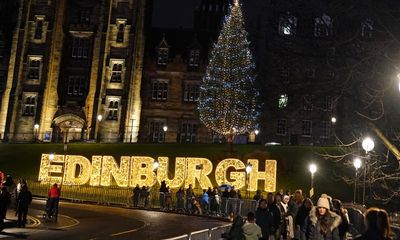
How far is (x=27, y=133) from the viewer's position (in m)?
58.1

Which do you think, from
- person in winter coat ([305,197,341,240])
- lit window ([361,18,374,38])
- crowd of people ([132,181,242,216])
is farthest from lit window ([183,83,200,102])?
person in winter coat ([305,197,341,240])

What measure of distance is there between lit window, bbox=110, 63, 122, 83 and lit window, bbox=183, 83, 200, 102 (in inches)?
330

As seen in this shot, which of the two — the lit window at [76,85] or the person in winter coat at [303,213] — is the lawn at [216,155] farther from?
the person in winter coat at [303,213]

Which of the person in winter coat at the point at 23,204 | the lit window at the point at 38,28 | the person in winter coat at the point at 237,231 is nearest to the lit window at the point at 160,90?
the lit window at the point at 38,28

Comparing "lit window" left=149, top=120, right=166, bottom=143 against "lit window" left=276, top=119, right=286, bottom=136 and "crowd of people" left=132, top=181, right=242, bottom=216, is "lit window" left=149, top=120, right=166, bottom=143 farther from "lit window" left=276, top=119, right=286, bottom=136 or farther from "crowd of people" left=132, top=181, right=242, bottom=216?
"crowd of people" left=132, top=181, right=242, bottom=216

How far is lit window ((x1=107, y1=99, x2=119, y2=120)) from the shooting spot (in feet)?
191

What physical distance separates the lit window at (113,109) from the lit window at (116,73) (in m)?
2.55

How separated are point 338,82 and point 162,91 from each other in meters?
48.4

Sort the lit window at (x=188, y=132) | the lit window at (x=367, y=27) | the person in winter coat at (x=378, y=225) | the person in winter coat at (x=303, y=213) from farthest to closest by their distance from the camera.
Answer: the lit window at (x=188, y=132)
the lit window at (x=367, y=27)
the person in winter coat at (x=303, y=213)
the person in winter coat at (x=378, y=225)

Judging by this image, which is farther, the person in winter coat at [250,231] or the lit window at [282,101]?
the lit window at [282,101]

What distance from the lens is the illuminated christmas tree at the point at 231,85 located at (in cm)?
4756

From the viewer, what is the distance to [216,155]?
46.1m

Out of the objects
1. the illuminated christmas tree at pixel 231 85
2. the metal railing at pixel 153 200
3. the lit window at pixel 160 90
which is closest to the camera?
the metal railing at pixel 153 200

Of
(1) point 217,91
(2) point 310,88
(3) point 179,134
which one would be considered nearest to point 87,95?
(3) point 179,134
